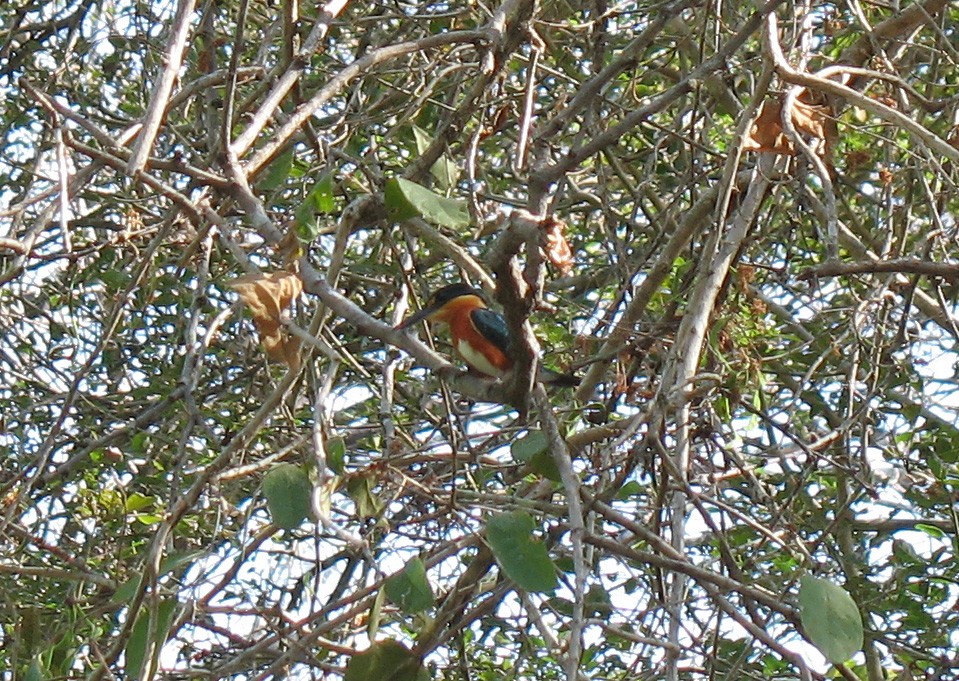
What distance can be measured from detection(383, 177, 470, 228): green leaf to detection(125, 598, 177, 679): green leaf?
866 mm

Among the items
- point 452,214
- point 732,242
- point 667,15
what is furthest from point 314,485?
point 667,15

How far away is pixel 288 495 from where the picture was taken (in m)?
2.36

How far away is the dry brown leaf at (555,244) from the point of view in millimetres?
2182

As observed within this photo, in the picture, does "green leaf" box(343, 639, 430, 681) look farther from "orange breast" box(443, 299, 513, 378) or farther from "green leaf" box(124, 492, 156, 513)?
"green leaf" box(124, 492, 156, 513)

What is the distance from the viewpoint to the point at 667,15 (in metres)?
3.56

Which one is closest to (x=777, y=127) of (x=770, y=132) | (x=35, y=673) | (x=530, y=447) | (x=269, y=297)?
(x=770, y=132)

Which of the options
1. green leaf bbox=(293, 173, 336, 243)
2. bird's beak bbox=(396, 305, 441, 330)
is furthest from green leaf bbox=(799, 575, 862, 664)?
bird's beak bbox=(396, 305, 441, 330)

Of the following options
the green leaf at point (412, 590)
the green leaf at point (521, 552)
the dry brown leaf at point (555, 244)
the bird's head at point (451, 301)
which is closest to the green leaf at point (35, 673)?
the green leaf at point (412, 590)

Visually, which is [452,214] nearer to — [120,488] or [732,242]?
[732,242]

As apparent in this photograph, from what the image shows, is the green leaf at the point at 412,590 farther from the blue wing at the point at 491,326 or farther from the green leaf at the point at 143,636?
the blue wing at the point at 491,326

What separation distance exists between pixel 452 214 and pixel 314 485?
570mm

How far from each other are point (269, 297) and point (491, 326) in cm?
199

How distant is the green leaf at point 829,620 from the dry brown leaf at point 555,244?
703mm

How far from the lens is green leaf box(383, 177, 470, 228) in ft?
7.67
